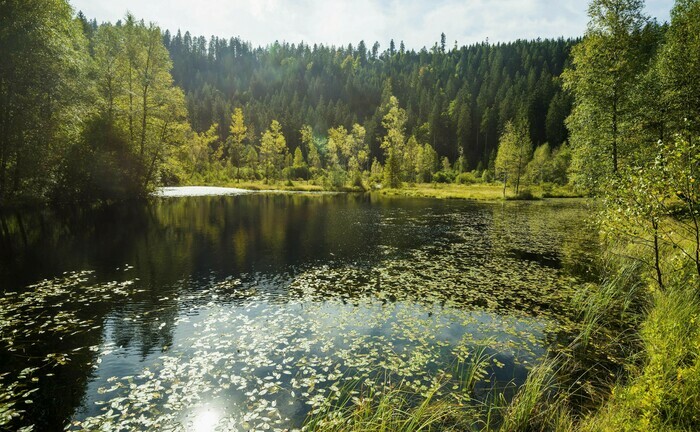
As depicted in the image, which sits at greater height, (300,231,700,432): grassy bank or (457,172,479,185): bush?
(457,172,479,185): bush

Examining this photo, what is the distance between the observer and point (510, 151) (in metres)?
79.6

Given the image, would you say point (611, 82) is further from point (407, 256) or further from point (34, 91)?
point (34, 91)

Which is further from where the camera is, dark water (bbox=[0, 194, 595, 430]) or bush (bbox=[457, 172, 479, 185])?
bush (bbox=[457, 172, 479, 185])

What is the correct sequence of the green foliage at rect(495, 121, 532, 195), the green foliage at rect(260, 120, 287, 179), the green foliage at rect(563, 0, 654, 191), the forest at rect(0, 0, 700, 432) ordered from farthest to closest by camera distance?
1. the green foliage at rect(260, 120, 287, 179)
2. the green foliage at rect(495, 121, 532, 195)
3. the green foliage at rect(563, 0, 654, 191)
4. the forest at rect(0, 0, 700, 432)

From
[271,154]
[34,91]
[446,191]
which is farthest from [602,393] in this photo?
[271,154]

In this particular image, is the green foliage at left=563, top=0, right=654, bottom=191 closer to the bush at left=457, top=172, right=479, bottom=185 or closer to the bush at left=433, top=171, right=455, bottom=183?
the bush at left=433, top=171, right=455, bottom=183

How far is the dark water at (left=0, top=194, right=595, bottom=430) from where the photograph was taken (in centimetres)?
956

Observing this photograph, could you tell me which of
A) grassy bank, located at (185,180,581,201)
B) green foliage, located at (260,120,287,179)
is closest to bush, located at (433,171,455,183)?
grassy bank, located at (185,180,581,201)

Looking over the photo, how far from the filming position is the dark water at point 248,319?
956 cm

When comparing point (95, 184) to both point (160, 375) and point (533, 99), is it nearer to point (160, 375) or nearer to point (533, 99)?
point (160, 375)

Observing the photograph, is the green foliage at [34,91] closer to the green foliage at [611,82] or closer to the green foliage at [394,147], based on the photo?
the green foliage at [611,82]

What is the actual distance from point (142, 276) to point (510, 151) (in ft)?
253

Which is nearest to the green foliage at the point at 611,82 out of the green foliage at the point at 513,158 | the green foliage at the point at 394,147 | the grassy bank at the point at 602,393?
the grassy bank at the point at 602,393

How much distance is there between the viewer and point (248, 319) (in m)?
14.9
